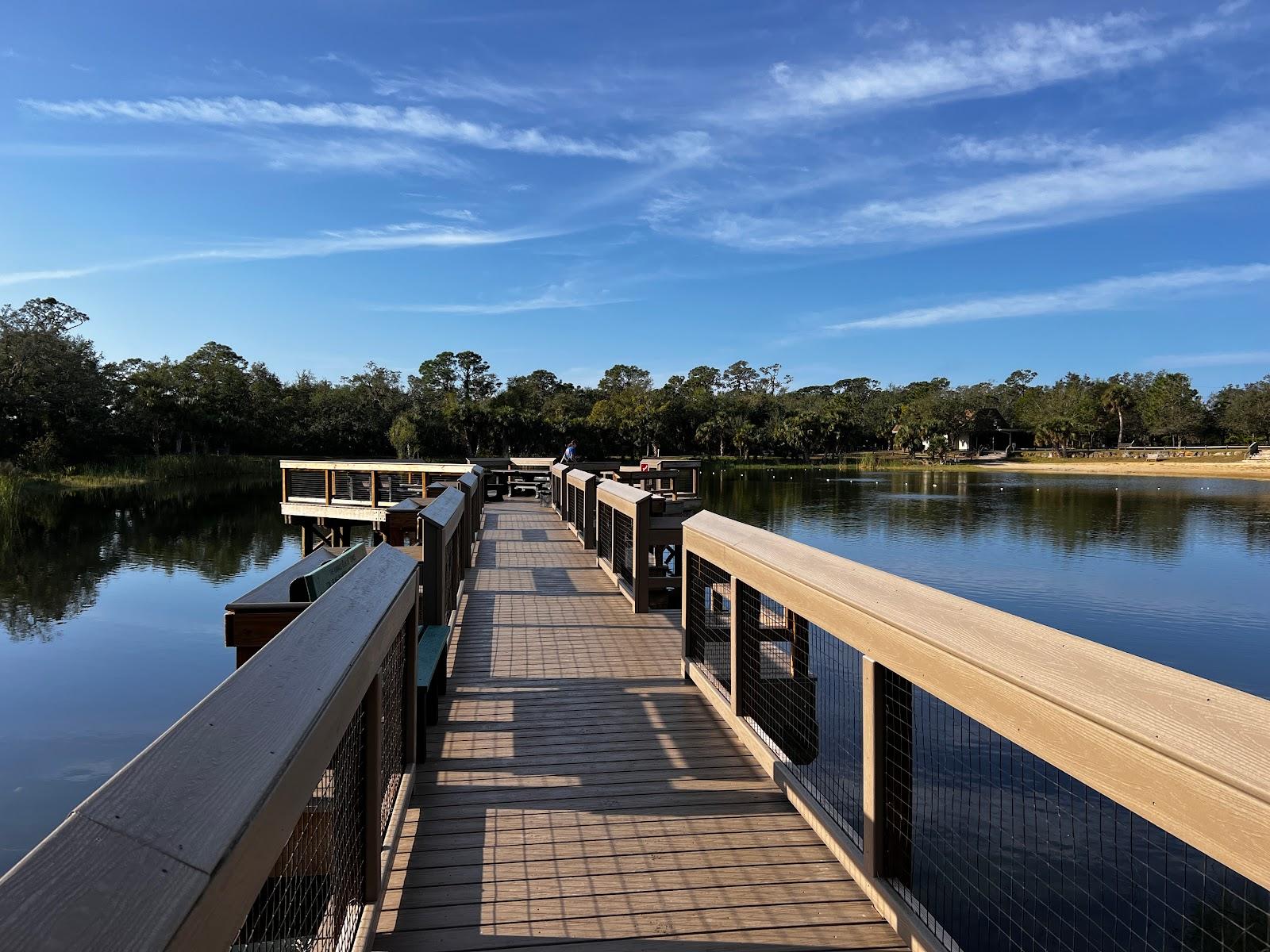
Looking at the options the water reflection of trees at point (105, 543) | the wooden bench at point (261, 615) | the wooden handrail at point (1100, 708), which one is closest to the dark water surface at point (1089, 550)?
the wooden handrail at point (1100, 708)

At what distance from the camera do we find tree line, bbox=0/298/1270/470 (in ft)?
126

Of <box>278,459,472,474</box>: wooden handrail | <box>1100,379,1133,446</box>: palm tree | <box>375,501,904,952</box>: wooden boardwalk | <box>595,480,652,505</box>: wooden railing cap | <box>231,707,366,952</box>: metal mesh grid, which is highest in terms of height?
<box>1100,379,1133,446</box>: palm tree

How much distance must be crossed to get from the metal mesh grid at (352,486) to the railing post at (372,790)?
623 inches

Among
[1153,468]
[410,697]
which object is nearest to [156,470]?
[410,697]

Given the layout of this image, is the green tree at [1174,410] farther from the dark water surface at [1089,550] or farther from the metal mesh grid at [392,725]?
the metal mesh grid at [392,725]

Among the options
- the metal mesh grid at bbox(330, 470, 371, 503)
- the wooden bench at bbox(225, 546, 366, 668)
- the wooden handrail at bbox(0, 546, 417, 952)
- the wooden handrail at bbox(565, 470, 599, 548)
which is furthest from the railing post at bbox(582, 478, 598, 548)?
the metal mesh grid at bbox(330, 470, 371, 503)

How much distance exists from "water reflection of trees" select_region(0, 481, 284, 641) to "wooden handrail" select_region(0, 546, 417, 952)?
12943 millimetres

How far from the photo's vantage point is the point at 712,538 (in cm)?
415

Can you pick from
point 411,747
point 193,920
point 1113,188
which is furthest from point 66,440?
point 1113,188

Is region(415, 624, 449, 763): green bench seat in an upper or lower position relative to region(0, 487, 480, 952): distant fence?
lower

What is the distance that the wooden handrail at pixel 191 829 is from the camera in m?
0.74

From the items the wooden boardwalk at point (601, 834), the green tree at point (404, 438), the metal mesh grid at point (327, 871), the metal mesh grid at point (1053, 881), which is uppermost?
the green tree at point (404, 438)

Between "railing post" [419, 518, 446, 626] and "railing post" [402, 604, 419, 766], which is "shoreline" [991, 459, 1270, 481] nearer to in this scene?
"railing post" [419, 518, 446, 626]

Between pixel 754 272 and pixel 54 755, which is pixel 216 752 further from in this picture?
pixel 754 272
